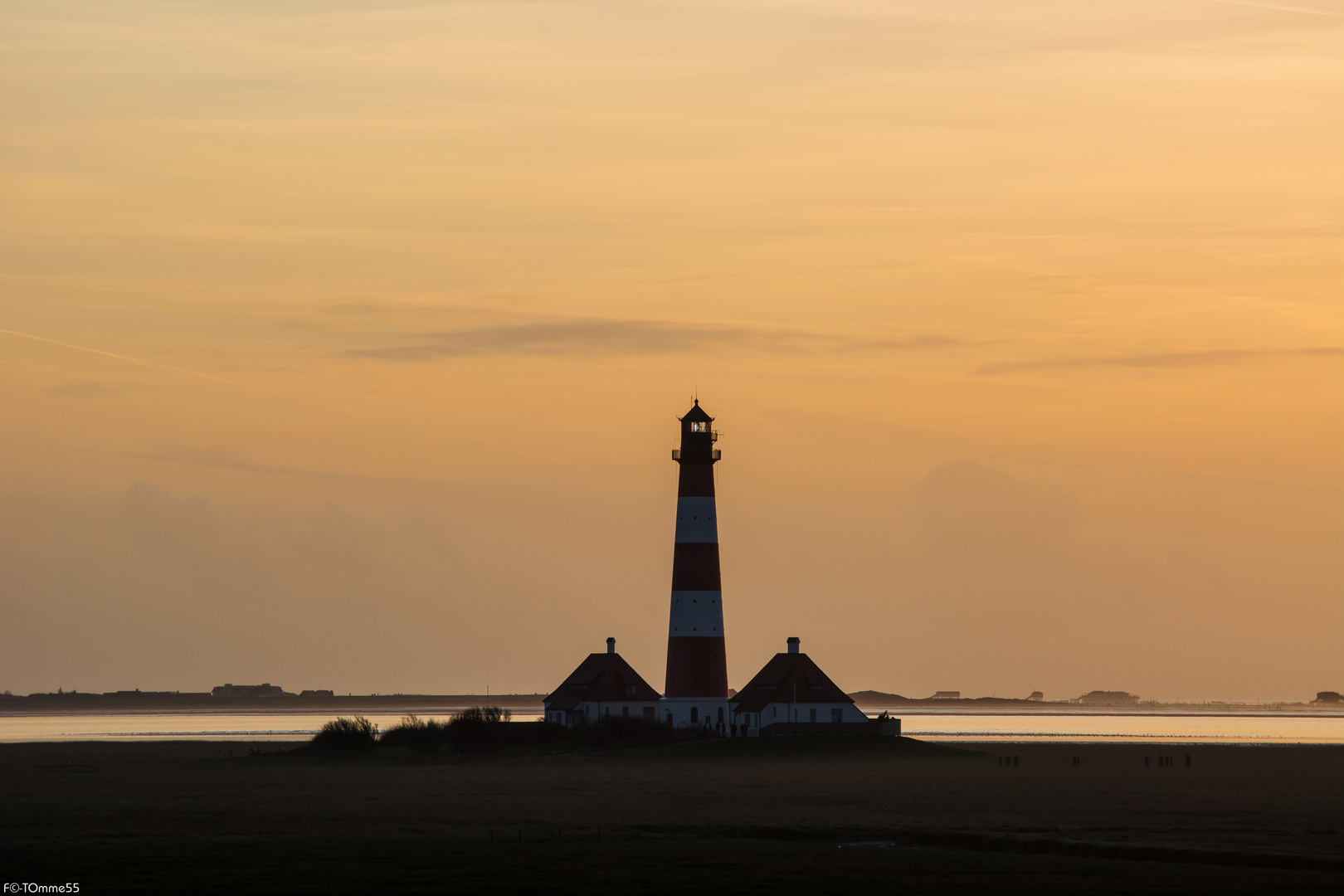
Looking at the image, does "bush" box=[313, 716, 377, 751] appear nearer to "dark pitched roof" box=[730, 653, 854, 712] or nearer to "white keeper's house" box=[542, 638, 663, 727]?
"white keeper's house" box=[542, 638, 663, 727]

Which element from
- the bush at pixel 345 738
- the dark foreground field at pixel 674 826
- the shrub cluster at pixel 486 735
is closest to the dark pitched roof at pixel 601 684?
the shrub cluster at pixel 486 735

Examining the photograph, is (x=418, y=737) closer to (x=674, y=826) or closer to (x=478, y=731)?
(x=478, y=731)

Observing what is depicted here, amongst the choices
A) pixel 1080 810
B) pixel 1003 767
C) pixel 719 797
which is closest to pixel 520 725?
pixel 1003 767

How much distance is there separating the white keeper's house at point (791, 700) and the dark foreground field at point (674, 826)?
9681 millimetres

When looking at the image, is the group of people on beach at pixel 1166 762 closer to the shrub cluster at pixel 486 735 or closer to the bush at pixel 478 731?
the shrub cluster at pixel 486 735

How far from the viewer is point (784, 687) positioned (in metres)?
86.8

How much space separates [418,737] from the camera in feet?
279

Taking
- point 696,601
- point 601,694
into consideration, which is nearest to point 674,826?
point 696,601

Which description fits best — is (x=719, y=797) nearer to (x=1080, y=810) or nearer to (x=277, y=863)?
(x=1080, y=810)

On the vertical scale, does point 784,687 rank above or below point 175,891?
above

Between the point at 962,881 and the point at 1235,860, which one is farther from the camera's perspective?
the point at 1235,860

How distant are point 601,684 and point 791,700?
Result: 11563mm

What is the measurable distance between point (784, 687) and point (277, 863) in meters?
51.9

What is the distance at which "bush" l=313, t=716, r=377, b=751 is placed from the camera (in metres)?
82.6
